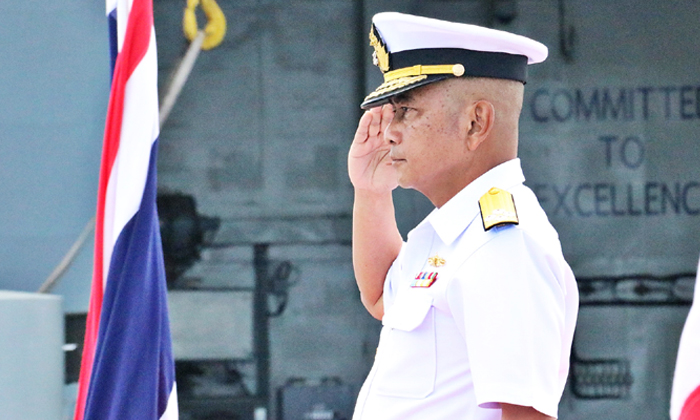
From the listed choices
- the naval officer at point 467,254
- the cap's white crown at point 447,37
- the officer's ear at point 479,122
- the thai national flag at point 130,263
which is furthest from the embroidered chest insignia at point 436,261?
the thai national flag at point 130,263

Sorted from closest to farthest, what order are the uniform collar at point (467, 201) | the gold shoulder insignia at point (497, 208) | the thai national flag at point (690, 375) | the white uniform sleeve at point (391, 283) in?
the thai national flag at point (690, 375)
the gold shoulder insignia at point (497, 208)
the uniform collar at point (467, 201)
the white uniform sleeve at point (391, 283)

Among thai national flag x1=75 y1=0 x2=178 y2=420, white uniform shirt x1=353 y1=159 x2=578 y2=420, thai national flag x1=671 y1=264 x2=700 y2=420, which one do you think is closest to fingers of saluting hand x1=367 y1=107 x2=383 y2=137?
white uniform shirt x1=353 y1=159 x2=578 y2=420

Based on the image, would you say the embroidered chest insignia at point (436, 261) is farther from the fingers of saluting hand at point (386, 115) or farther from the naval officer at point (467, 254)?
the fingers of saluting hand at point (386, 115)

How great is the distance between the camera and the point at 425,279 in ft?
3.71

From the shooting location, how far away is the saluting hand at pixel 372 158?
149 centimetres

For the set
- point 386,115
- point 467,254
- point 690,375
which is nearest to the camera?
point 690,375

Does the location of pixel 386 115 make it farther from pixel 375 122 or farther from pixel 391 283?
pixel 391 283

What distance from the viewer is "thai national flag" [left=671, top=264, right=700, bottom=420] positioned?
94 centimetres

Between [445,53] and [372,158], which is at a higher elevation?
[445,53]

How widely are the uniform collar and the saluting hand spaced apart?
1.06 feet

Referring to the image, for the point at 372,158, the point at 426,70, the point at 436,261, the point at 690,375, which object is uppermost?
the point at 426,70

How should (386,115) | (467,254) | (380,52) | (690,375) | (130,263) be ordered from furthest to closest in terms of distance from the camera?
(130,263) < (386,115) < (380,52) < (467,254) < (690,375)

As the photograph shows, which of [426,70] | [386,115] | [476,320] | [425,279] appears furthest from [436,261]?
[386,115]

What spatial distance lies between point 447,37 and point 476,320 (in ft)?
1.39
